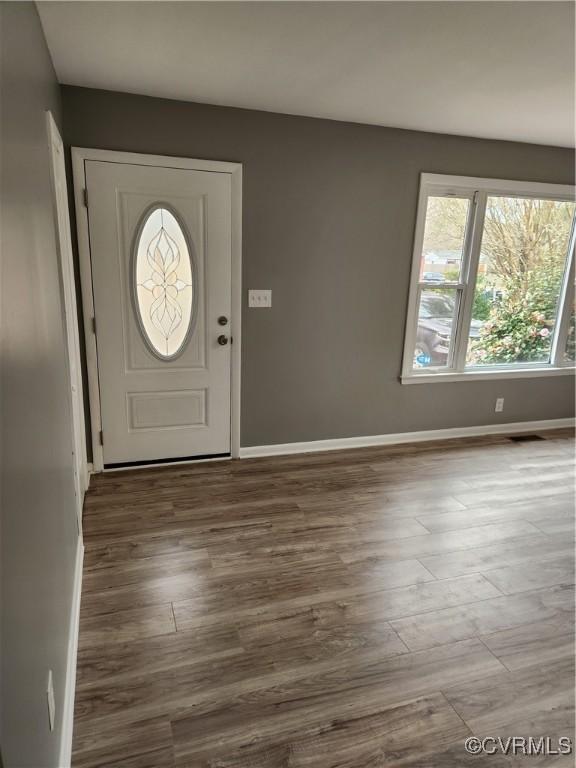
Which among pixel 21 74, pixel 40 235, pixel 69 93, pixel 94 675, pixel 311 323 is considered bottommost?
pixel 94 675

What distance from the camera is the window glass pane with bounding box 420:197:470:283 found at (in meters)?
3.76

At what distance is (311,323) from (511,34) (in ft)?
6.70

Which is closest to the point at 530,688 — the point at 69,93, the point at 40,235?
the point at 40,235

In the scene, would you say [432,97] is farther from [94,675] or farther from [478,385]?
[94,675]

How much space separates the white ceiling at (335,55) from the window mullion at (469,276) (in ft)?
2.51

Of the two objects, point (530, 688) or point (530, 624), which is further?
point (530, 624)

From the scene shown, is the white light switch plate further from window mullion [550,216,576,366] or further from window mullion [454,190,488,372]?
window mullion [550,216,576,366]

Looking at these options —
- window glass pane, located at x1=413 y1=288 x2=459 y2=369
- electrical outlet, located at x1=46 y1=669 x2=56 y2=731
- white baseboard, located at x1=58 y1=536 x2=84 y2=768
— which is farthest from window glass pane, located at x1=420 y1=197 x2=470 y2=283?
electrical outlet, located at x1=46 y1=669 x2=56 y2=731

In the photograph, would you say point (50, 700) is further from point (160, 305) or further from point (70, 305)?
point (160, 305)

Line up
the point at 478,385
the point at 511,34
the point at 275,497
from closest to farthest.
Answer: the point at 511,34 < the point at 275,497 < the point at 478,385

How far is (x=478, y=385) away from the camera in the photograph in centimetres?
425

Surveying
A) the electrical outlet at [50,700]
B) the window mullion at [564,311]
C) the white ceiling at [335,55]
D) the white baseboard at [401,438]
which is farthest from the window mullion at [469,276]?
the electrical outlet at [50,700]

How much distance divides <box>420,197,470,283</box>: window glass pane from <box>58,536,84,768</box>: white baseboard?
319cm

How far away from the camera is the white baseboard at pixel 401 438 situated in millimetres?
3754
